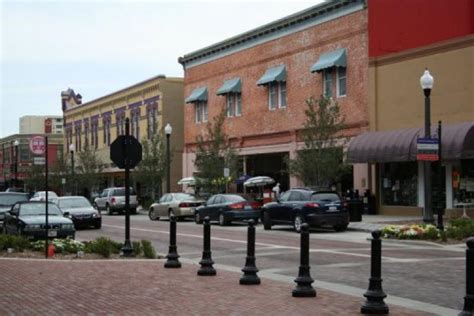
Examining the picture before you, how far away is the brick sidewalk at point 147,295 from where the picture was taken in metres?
9.20

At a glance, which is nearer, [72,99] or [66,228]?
[66,228]

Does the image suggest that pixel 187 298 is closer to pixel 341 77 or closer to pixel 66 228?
pixel 66 228

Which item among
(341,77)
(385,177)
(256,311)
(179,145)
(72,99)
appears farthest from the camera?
(72,99)

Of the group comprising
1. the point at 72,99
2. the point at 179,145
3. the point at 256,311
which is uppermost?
the point at 72,99

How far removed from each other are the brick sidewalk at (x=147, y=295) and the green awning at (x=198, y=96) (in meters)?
36.5

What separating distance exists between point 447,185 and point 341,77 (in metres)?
9.29

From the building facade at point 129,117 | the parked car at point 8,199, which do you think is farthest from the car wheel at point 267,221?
the building facade at point 129,117

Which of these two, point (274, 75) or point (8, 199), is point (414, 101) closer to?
point (274, 75)

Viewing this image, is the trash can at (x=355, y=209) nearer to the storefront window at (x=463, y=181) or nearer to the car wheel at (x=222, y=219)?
the storefront window at (x=463, y=181)

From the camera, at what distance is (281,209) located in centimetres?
2641

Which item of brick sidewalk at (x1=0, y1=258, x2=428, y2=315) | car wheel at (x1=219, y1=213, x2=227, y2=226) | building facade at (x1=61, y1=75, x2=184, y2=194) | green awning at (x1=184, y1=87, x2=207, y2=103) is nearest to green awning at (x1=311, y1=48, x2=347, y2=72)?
car wheel at (x1=219, y1=213, x2=227, y2=226)

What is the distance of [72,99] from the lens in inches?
3324

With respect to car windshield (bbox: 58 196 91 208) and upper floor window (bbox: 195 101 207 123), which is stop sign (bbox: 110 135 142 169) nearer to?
car windshield (bbox: 58 196 91 208)

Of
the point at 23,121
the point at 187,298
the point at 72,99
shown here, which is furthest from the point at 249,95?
the point at 23,121
